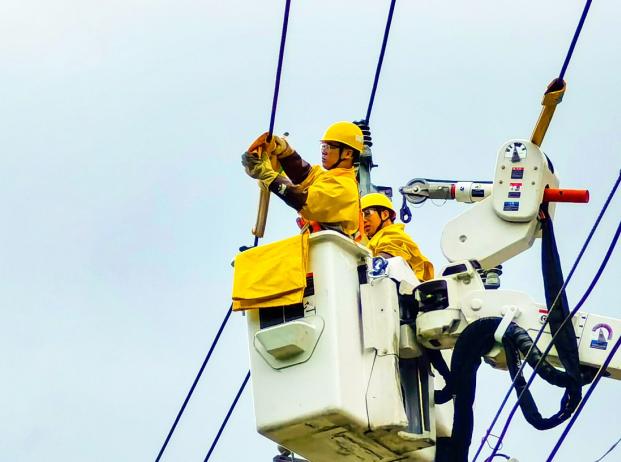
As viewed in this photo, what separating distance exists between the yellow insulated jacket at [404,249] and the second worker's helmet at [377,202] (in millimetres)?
610

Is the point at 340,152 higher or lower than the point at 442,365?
higher

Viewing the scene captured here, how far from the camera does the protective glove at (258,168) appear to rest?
1342 centimetres

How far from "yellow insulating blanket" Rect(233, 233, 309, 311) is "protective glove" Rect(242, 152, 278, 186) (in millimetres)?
580

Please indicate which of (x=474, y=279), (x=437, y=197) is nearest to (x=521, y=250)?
(x=474, y=279)

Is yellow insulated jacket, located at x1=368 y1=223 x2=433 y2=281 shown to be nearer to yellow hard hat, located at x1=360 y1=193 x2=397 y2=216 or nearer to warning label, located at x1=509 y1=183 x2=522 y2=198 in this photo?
yellow hard hat, located at x1=360 y1=193 x2=397 y2=216

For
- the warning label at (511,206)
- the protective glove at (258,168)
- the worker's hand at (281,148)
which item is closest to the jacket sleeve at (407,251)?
the warning label at (511,206)

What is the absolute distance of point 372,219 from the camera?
1538 cm

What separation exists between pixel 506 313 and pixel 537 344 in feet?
1.02

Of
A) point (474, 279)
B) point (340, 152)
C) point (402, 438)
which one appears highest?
point (340, 152)

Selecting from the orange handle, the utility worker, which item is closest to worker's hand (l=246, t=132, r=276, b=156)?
the utility worker

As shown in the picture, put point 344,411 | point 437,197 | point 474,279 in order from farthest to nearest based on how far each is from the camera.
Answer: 1. point 437,197
2. point 474,279
3. point 344,411

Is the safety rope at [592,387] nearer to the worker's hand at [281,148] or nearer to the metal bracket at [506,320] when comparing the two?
the metal bracket at [506,320]

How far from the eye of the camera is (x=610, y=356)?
1277 centimetres

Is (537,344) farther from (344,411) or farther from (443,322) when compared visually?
(344,411)
